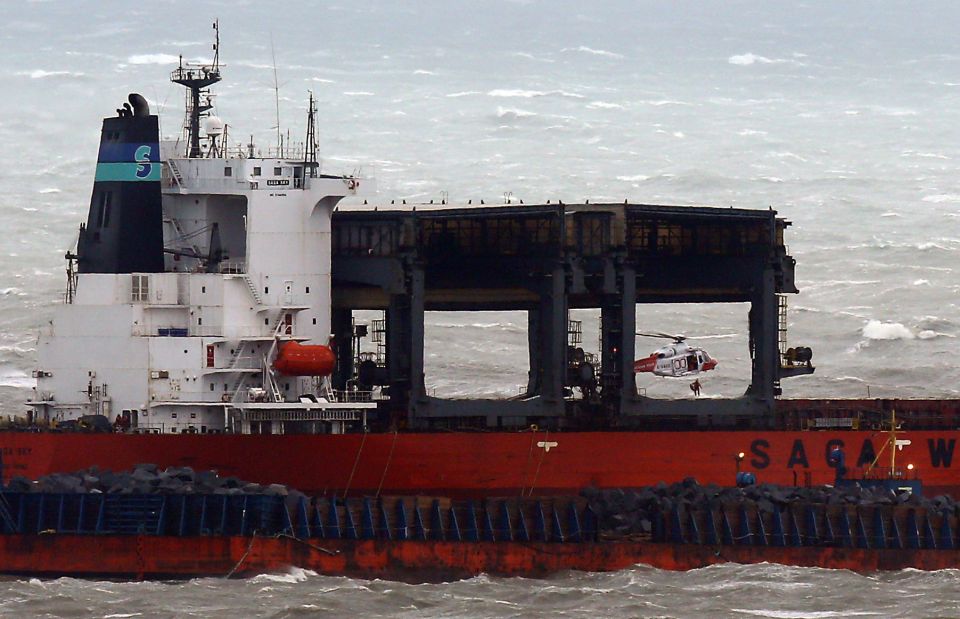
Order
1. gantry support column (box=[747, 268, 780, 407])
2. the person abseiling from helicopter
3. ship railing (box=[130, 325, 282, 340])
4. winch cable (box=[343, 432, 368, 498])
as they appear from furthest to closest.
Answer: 1. gantry support column (box=[747, 268, 780, 407])
2. the person abseiling from helicopter
3. ship railing (box=[130, 325, 282, 340])
4. winch cable (box=[343, 432, 368, 498])

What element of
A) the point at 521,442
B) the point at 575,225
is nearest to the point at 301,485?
the point at 521,442

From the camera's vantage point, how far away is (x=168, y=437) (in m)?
62.5

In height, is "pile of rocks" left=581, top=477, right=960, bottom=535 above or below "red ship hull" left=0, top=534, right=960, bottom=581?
above

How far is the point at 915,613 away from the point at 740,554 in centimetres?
703

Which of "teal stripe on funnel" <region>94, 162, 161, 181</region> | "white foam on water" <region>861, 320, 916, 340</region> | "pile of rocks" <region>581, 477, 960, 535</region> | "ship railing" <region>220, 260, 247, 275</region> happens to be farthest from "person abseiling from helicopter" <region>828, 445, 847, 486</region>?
"white foam on water" <region>861, 320, 916, 340</region>

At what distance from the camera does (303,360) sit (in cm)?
6400

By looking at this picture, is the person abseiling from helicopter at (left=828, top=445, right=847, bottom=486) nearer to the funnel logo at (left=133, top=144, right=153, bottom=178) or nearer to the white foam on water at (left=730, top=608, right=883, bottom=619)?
the white foam on water at (left=730, top=608, right=883, bottom=619)

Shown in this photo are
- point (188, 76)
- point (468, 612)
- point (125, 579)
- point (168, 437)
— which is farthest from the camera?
point (188, 76)

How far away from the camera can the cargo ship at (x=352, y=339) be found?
63.9 m

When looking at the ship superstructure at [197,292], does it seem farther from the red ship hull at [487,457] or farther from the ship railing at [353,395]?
the red ship hull at [487,457]

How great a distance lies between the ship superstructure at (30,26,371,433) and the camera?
64000 mm

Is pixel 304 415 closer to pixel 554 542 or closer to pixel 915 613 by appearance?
pixel 554 542

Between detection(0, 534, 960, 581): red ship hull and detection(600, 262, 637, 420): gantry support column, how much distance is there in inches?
375

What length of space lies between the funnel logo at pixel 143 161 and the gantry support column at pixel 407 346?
7.36 m
